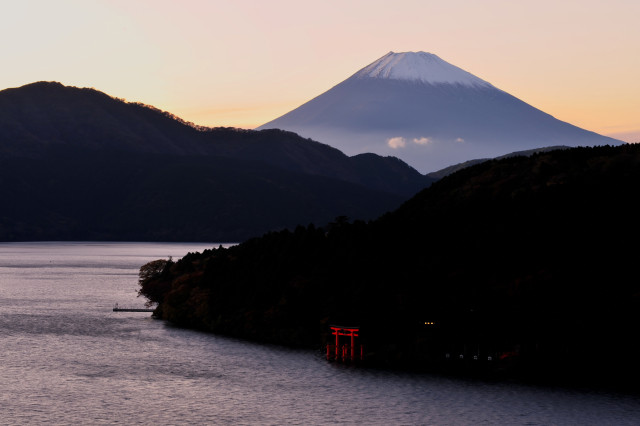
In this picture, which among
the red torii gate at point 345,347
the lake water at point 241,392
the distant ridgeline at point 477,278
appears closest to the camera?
the lake water at point 241,392

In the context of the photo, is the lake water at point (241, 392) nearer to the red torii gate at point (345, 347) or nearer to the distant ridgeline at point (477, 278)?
the red torii gate at point (345, 347)

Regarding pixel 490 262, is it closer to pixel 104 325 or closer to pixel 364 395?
pixel 364 395

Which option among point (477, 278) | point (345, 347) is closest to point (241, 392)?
point (345, 347)

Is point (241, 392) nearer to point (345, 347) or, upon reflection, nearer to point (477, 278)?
point (345, 347)

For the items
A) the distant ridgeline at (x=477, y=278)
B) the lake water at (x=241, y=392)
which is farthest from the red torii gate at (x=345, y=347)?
the lake water at (x=241, y=392)

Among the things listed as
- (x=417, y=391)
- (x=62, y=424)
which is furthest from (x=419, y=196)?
(x=62, y=424)

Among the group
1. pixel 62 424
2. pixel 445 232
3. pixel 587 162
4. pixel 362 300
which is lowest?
pixel 62 424

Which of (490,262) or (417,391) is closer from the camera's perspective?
(417,391)
